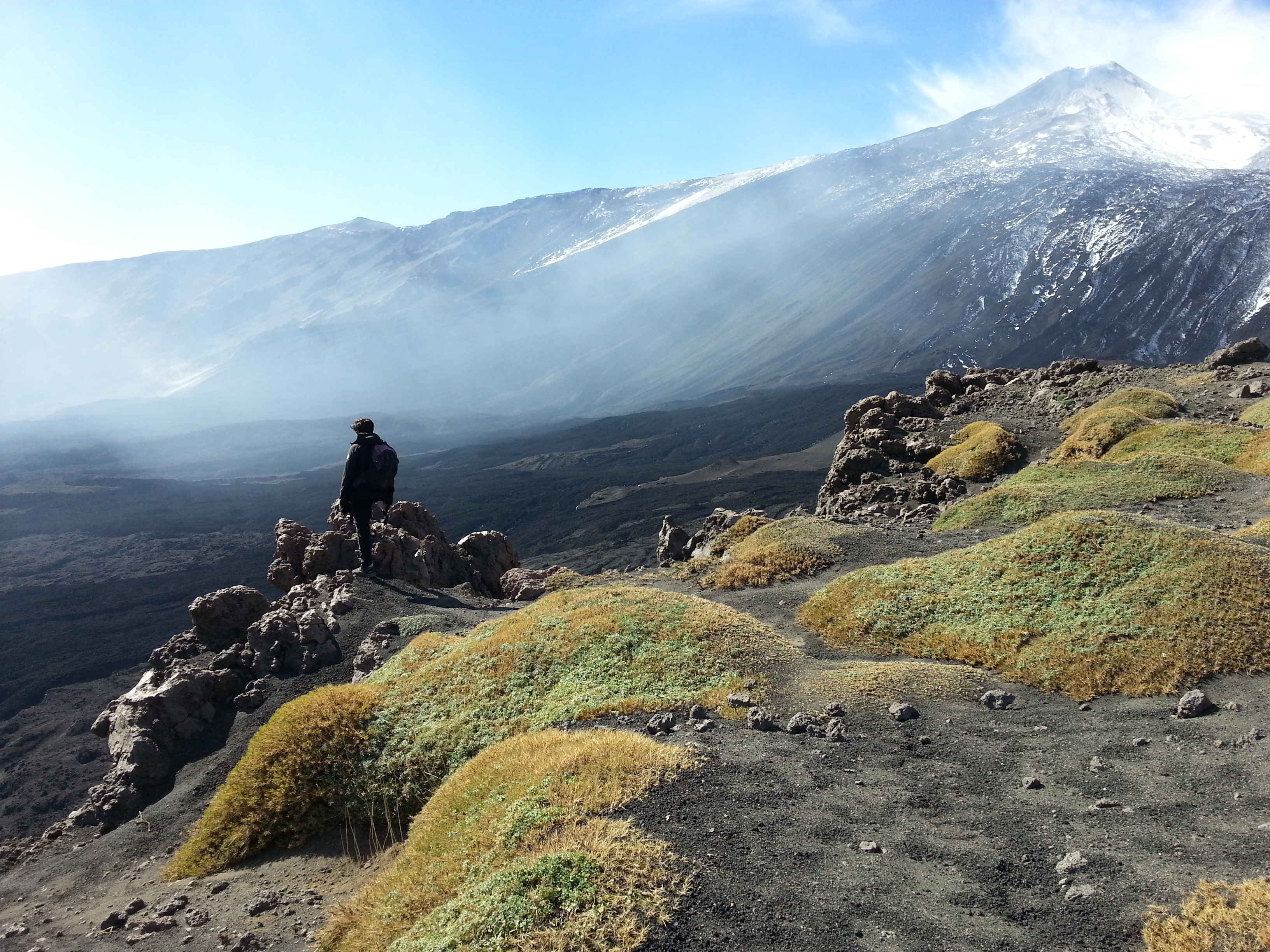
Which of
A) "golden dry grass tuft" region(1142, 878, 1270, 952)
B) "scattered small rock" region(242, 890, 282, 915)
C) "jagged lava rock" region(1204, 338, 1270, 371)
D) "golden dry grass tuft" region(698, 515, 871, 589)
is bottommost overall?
"scattered small rock" region(242, 890, 282, 915)

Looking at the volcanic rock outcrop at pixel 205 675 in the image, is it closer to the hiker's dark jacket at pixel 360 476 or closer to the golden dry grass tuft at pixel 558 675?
the hiker's dark jacket at pixel 360 476

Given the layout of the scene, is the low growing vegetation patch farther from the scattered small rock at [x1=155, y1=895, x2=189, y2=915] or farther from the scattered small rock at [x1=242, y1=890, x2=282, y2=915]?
the scattered small rock at [x1=242, y1=890, x2=282, y2=915]

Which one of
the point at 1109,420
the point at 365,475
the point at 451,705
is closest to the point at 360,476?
the point at 365,475

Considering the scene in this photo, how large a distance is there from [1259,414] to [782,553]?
1599 cm

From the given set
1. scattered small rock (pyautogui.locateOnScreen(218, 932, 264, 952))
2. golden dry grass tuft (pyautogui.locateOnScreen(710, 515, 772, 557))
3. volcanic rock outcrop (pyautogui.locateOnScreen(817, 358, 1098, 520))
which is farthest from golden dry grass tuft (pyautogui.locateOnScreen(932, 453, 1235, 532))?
scattered small rock (pyautogui.locateOnScreen(218, 932, 264, 952))

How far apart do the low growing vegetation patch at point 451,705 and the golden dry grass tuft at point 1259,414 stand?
18748 mm

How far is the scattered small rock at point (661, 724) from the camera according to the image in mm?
8523

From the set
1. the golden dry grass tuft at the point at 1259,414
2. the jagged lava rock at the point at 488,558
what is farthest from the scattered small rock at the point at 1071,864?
the golden dry grass tuft at the point at 1259,414

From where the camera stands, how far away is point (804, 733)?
8469 mm

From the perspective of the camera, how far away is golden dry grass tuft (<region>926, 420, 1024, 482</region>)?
23.4m

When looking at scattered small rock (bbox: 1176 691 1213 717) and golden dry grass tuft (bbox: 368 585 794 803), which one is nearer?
scattered small rock (bbox: 1176 691 1213 717)

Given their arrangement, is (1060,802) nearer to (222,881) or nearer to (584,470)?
(222,881)

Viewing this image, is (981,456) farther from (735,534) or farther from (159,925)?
(159,925)

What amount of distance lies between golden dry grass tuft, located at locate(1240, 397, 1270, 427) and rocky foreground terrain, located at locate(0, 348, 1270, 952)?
350 centimetres
